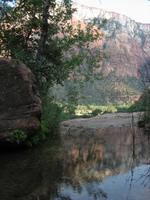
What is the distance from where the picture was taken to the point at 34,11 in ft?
73.6

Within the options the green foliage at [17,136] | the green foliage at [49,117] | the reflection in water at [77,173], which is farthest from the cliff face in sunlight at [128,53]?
the green foliage at [17,136]

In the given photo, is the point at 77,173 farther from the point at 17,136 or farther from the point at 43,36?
the point at 43,36

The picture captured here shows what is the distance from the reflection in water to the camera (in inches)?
373

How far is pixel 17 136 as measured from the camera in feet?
51.5

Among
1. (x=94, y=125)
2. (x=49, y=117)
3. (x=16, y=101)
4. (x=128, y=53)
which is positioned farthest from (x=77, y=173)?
(x=94, y=125)

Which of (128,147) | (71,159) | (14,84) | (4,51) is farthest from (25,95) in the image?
(4,51)

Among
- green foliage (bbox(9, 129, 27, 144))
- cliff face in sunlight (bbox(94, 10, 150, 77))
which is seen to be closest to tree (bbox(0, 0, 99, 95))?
cliff face in sunlight (bbox(94, 10, 150, 77))

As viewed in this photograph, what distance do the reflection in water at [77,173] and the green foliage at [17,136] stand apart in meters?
0.54

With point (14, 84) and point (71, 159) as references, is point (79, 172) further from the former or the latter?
point (14, 84)

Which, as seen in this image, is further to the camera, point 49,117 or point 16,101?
point 49,117

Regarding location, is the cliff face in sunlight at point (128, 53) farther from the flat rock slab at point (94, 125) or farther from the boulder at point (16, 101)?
the flat rock slab at point (94, 125)

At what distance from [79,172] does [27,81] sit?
5.76 m

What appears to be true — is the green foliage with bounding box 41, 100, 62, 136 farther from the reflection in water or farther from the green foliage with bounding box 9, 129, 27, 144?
the green foliage with bounding box 9, 129, 27, 144

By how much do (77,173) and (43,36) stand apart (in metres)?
11.8
